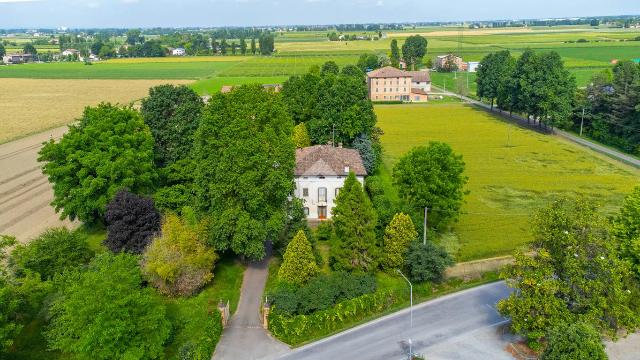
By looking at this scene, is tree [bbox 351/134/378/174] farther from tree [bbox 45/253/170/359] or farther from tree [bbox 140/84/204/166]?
tree [bbox 45/253/170/359]

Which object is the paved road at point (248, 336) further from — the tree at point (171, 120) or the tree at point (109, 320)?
the tree at point (171, 120)

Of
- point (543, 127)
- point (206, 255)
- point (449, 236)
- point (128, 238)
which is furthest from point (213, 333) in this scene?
point (543, 127)

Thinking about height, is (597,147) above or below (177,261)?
below

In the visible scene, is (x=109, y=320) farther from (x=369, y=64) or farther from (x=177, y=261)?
(x=369, y=64)

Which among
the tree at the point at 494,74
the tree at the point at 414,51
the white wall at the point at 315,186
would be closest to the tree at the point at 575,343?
the white wall at the point at 315,186

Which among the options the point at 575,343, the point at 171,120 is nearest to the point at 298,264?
the point at 575,343

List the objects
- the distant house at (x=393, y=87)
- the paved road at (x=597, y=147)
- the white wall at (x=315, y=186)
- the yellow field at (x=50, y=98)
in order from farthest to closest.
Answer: the distant house at (x=393, y=87) < the yellow field at (x=50, y=98) < the paved road at (x=597, y=147) < the white wall at (x=315, y=186)
